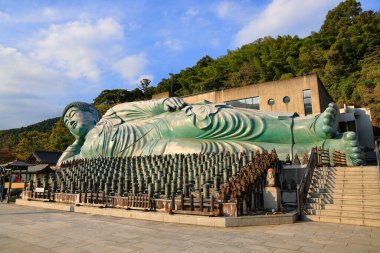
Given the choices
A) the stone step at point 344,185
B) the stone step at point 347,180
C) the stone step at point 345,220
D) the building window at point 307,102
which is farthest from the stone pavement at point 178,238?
the building window at point 307,102

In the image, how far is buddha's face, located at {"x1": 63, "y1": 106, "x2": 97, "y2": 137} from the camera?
18484mm

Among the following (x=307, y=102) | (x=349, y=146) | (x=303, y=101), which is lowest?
(x=349, y=146)

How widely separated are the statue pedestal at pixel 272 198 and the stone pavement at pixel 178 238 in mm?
919

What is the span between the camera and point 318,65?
37375mm

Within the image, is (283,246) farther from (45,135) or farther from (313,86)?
(45,135)

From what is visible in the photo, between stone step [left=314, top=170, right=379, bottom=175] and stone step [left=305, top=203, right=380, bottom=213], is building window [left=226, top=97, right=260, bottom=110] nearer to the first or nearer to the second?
stone step [left=314, top=170, right=379, bottom=175]

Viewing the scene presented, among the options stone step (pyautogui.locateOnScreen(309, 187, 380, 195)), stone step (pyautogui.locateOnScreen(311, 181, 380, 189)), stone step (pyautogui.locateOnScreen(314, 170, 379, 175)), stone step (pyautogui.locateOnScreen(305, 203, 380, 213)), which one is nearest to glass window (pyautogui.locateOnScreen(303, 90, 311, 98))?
stone step (pyautogui.locateOnScreen(314, 170, 379, 175))

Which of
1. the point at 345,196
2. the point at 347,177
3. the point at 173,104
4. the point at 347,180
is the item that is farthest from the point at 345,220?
the point at 173,104

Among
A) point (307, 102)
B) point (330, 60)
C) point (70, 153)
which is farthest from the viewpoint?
point (330, 60)

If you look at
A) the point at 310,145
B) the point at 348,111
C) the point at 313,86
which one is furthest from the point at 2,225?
the point at 348,111

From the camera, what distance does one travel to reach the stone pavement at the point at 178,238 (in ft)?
14.8

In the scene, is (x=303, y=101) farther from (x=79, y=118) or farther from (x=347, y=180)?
(x=79, y=118)

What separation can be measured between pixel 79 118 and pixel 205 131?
31.6 feet

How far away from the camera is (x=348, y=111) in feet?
Answer: 70.5
